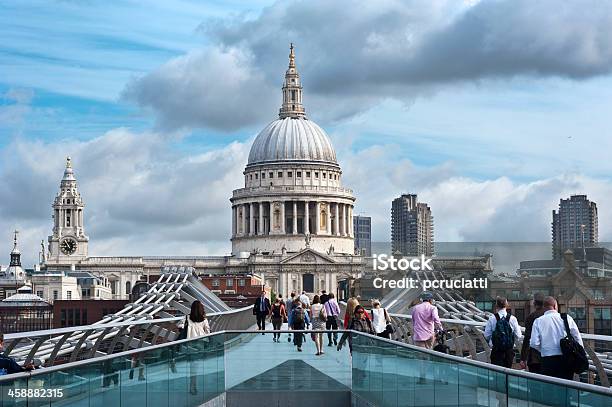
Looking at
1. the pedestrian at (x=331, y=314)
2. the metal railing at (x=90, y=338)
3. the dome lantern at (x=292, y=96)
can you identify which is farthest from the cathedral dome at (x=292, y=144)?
the pedestrian at (x=331, y=314)

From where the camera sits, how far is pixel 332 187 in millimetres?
182000

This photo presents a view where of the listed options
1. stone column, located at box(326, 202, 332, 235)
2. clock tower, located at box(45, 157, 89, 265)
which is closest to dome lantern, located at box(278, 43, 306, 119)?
stone column, located at box(326, 202, 332, 235)

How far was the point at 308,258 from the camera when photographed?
175 meters

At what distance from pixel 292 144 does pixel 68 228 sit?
99.5ft

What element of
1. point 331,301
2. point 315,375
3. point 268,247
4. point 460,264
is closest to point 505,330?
point 315,375

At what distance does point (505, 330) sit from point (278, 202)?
161837mm

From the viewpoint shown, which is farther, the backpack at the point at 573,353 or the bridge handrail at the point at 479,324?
the bridge handrail at the point at 479,324

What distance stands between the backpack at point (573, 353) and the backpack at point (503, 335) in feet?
8.59

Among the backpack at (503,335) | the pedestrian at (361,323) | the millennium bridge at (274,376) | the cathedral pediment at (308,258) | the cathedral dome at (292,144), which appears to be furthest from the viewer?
the cathedral dome at (292,144)

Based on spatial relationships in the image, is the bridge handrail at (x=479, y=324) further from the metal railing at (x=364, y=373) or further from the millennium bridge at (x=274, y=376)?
the metal railing at (x=364, y=373)

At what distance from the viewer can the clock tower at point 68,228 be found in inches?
7382

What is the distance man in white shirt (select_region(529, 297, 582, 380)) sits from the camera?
1499 centimetres

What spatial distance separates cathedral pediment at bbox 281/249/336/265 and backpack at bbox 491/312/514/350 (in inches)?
6117

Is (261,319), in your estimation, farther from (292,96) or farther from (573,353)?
(292,96)
